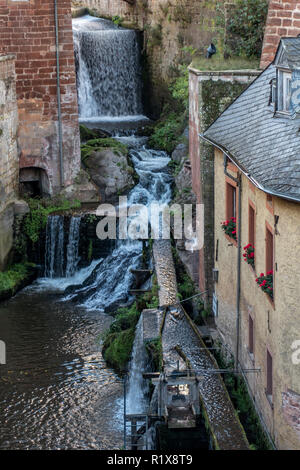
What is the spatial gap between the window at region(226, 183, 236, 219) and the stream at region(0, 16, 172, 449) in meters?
3.21

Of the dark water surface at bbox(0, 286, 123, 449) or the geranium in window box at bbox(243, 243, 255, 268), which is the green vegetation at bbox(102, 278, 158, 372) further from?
the geranium in window box at bbox(243, 243, 255, 268)

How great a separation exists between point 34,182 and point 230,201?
1156 cm

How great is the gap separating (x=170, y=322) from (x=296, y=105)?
19.1 ft

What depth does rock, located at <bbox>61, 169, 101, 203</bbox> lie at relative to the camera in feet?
90.6

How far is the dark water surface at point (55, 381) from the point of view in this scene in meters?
16.6

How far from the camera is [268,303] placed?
46.6 feet

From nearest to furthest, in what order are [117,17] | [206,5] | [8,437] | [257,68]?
[8,437] → [257,68] → [206,5] → [117,17]

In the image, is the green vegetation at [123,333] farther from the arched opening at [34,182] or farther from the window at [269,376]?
the arched opening at [34,182]

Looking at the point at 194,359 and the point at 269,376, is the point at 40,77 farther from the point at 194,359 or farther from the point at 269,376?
the point at 269,376

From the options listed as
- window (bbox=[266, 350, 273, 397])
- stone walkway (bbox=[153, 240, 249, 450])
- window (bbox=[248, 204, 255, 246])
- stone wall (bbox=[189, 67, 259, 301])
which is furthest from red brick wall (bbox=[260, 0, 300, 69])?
window (bbox=[266, 350, 273, 397])

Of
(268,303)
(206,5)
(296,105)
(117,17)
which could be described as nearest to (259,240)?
(268,303)

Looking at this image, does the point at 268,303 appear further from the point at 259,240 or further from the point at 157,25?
the point at 157,25

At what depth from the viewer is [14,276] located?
A: 25016 millimetres

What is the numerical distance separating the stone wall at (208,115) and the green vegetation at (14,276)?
600cm
